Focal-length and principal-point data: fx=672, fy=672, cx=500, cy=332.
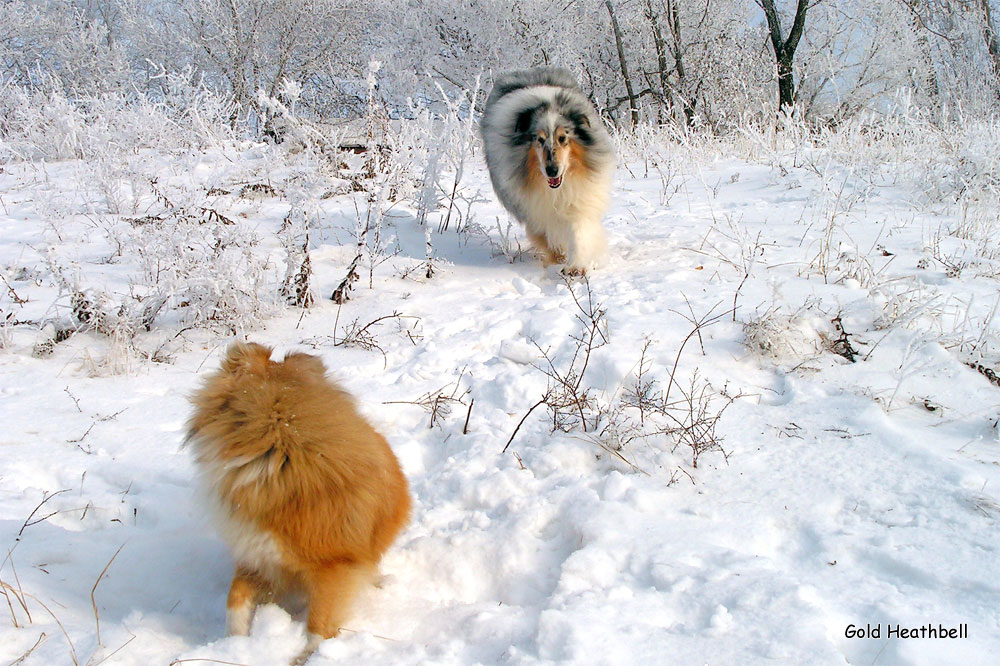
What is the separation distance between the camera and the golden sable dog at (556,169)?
5137 mm

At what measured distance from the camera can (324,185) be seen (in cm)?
457

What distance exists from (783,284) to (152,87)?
1709cm

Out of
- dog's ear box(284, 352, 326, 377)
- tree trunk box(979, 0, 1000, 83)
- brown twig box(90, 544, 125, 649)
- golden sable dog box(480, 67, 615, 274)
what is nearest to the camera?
brown twig box(90, 544, 125, 649)

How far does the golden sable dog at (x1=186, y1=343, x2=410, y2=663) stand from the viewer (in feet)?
6.52

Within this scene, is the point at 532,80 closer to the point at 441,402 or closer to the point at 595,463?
the point at 441,402

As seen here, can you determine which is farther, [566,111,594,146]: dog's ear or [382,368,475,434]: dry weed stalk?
[566,111,594,146]: dog's ear

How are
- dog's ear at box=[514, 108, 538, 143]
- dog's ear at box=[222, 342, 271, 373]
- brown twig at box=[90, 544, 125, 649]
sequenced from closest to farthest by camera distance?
brown twig at box=[90, 544, 125, 649] < dog's ear at box=[222, 342, 271, 373] < dog's ear at box=[514, 108, 538, 143]

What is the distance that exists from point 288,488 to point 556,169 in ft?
12.3

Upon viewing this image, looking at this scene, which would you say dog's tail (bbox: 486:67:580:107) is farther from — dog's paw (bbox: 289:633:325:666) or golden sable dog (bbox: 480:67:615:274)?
dog's paw (bbox: 289:633:325:666)

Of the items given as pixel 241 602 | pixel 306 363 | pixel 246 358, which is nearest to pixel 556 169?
pixel 306 363

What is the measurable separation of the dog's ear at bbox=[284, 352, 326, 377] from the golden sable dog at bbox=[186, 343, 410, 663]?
0.34 feet

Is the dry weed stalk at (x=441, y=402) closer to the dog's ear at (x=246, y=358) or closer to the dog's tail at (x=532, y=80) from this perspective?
the dog's ear at (x=246, y=358)

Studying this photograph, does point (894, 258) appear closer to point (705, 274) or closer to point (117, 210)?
point (705, 274)

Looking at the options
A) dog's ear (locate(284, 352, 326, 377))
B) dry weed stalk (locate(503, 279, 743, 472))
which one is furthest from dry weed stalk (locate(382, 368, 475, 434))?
dog's ear (locate(284, 352, 326, 377))
